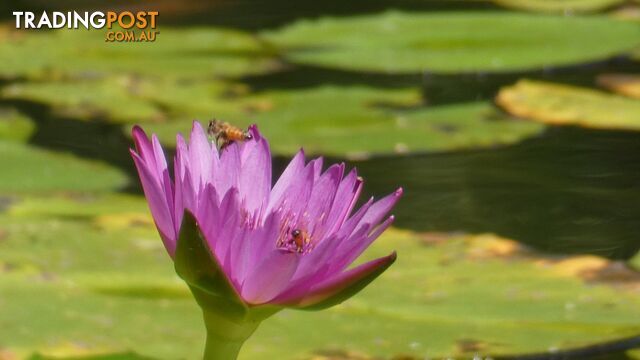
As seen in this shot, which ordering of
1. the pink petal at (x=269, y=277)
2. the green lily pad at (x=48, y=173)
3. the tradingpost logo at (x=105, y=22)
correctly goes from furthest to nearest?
the tradingpost logo at (x=105, y=22) → the green lily pad at (x=48, y=173) → the pink petal at (x=269, y=277)

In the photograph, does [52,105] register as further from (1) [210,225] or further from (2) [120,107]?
(1) [210,225]

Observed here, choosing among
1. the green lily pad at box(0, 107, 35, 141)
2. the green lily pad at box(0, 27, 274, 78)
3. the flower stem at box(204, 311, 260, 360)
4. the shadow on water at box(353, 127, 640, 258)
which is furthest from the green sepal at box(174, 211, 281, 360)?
the green lily pad at box(0, 27, 274, 78)

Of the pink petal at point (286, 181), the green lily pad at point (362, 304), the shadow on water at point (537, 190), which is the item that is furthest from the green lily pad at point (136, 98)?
the pink petal at point (286, 181)

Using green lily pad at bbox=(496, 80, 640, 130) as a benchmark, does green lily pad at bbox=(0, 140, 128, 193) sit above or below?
below

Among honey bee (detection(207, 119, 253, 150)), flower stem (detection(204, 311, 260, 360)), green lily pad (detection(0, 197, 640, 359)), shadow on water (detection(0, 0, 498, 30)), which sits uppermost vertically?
honey bee (detection(207, 119, 253, 150))

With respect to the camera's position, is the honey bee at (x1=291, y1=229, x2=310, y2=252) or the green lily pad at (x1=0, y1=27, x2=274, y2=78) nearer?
the honey bee at (x1=291, y1=229, x2=310, y2=252)

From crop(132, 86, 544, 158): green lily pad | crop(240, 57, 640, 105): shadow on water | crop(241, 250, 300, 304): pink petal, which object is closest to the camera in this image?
crop(241, 250, 300, 304): pink petal

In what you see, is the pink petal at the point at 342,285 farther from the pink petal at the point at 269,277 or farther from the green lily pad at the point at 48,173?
the green lily pad at the point at 48,173

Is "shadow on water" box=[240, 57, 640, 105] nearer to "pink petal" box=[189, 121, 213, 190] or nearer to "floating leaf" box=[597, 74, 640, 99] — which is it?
"floating leaf" box=[597, 74, 640, 99]

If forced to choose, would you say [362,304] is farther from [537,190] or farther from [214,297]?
[214,297]
